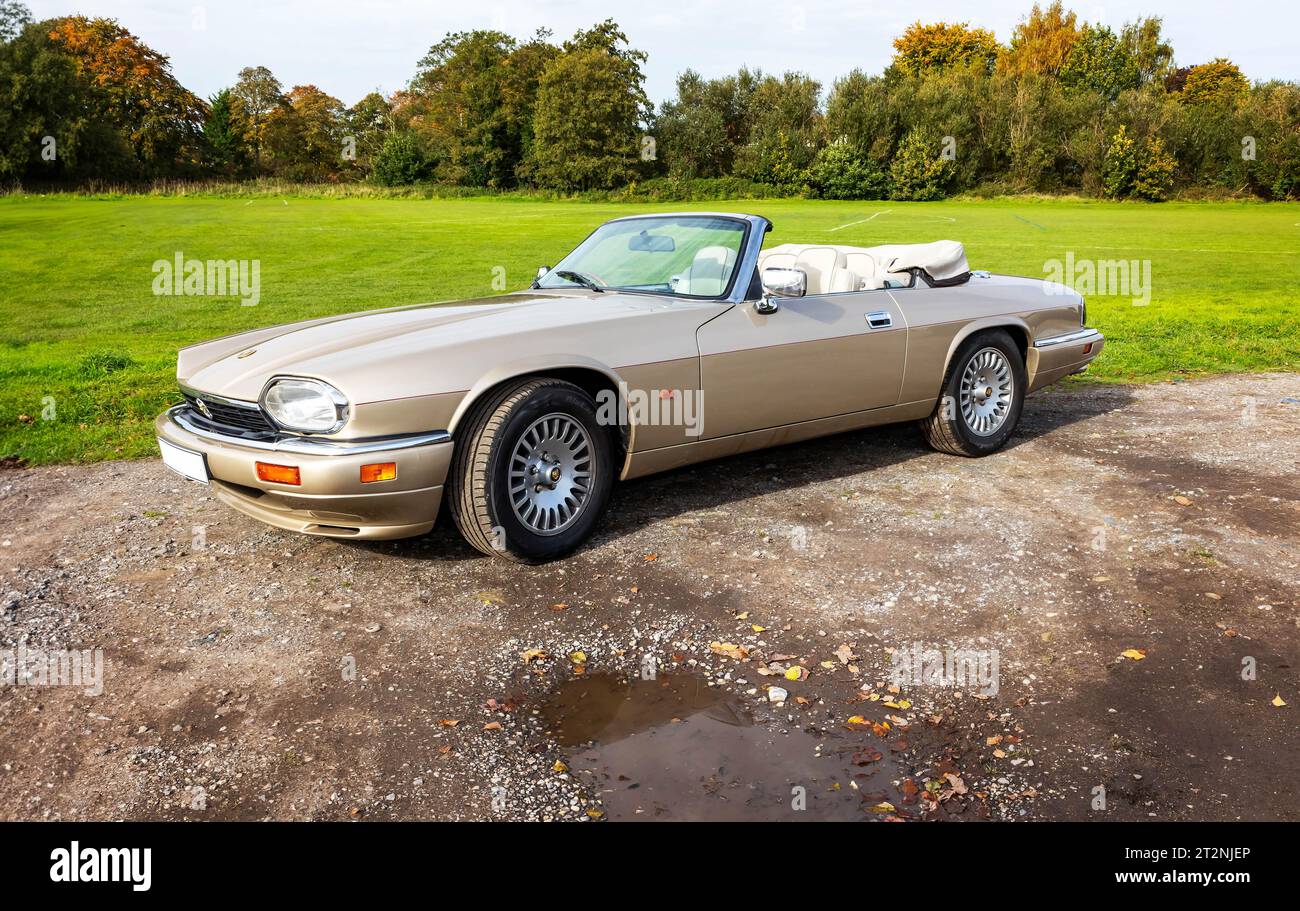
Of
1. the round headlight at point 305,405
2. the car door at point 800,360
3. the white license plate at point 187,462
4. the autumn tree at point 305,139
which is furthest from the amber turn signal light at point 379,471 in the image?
the autumn tree at point 305,139

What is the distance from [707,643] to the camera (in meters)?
3.85

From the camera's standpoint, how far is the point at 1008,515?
5301 mm

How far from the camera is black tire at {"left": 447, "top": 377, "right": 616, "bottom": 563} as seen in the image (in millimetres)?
4301

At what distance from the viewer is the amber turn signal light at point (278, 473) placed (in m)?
4.02

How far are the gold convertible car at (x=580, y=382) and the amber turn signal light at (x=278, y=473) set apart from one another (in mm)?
10

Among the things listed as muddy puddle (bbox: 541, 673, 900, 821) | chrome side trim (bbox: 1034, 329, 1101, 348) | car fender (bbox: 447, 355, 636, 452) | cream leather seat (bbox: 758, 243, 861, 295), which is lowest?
muddy puddle (bbox: 541, 673, 900, 821)

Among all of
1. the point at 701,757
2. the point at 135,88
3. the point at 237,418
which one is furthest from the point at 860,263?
the point at 135,88

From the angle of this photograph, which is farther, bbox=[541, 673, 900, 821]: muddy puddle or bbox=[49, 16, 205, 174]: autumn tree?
bbox=[49, 16, 205, 174]: autumn tree

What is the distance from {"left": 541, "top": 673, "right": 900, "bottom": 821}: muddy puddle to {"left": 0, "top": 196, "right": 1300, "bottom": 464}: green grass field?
15.5 ft

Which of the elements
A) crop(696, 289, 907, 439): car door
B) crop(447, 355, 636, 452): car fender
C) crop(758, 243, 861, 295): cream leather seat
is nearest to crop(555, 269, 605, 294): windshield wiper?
crop(696, 289, 907, 439): car door

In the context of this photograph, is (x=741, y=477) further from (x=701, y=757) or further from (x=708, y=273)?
(x=701, y=757)

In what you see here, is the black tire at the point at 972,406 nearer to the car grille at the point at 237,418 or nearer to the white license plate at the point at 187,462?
the car grille at the point at 237,418

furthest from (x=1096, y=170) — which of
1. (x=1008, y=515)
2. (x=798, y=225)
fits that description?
(x=1008, y=515)

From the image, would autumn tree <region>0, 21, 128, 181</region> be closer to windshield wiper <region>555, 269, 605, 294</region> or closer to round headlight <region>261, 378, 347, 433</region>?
windshield wiper <region>555, 269, 605, 294</region>
